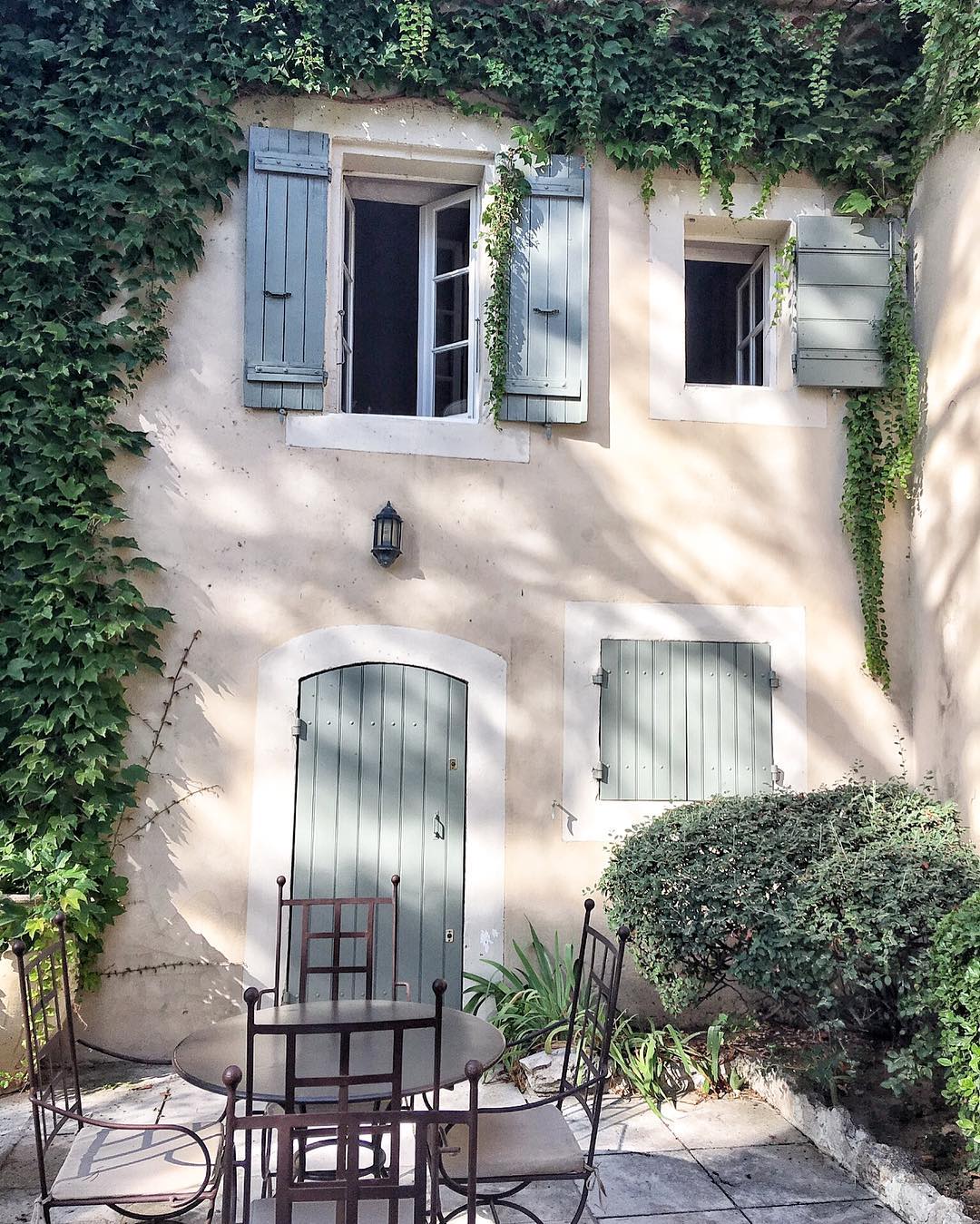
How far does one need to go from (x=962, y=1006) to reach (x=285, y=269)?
442cm

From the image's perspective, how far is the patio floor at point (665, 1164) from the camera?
339 centimetres

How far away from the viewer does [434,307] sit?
18.7 feet

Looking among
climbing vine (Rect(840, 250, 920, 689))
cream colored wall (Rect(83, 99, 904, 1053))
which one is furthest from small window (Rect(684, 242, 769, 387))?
climbing vine (Rect(840, 250, 920, 689))

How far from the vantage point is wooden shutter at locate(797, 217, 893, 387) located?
5598mm

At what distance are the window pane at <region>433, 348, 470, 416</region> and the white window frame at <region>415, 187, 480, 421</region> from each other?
0.11ft

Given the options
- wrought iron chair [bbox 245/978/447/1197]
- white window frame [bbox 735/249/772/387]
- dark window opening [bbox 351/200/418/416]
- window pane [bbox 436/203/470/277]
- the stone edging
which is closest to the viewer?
wrought iron chair [bbox 245/978/447/1197]

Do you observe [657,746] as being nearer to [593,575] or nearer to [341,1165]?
[593,575]

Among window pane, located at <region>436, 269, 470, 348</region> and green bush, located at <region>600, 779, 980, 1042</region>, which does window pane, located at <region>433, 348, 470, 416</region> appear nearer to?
window pane, located at <region>436, 269, 470, 348</region>

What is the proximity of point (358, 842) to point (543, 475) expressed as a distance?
6.98ft

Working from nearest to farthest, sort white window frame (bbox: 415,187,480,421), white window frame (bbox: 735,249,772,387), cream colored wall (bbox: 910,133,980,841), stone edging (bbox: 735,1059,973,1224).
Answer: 1. stone edging (bbox: 735,1059,973,1224)
2. cream colored wall (bbox: 910,133,980,841)
3. white window frame (bbox: 415,187,480,421)
4. white window frame (bbox: 735,249,772,387)

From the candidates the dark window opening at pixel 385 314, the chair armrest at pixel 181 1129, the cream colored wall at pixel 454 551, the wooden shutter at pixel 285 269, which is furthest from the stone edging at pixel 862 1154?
the dark window opening at pixel 385 314

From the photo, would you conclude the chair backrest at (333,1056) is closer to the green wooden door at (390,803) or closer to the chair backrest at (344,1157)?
the chair backrest at (344,1157)

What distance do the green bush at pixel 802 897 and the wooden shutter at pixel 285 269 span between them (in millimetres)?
2849

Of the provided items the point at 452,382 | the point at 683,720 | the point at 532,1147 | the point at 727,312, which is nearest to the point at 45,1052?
the point at 532,1147
